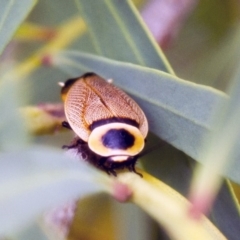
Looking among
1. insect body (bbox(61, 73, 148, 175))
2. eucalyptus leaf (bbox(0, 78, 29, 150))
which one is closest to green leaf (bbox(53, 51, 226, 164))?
insect body (bbox(61, 73, 148, 175))

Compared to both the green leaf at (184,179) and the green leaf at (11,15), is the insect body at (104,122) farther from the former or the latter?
the green leaf at (11,15)

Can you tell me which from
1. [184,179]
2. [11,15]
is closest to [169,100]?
[184,179]

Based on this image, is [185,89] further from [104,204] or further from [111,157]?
[104,204]

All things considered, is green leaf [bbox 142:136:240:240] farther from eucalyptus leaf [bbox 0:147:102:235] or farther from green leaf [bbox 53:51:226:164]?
eucalyptus leaf [bbox 0:147:102:235]

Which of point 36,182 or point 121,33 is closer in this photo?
point 36,182

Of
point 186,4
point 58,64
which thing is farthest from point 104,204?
point 186,4

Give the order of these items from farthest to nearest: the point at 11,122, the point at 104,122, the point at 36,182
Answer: the point at 104,122 → the point at 11,122 → the point at 36,182

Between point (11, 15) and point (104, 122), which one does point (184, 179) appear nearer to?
point (104, 122)
